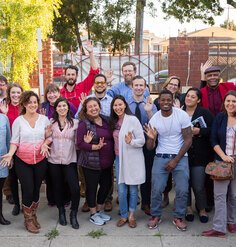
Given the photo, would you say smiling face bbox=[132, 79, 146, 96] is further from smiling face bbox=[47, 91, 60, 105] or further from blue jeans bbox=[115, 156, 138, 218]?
smiling face bbox=[47, 91, 60, 105]

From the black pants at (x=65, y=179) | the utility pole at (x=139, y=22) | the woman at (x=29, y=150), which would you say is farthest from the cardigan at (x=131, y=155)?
the utility pole at (x=139, y=22)

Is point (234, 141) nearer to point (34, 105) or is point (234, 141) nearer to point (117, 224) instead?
point (117, 224)

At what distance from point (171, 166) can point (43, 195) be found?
2.46m

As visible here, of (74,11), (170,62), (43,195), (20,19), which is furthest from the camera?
(74,11)

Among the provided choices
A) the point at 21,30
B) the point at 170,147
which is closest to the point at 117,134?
the point at 170,147

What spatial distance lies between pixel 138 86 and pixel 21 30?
431 centimetres

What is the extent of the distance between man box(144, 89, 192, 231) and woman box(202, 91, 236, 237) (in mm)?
364

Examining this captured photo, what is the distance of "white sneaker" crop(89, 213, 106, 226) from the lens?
482 centimetres

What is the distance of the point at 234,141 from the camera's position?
14.7ft

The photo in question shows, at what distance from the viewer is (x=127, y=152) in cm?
466

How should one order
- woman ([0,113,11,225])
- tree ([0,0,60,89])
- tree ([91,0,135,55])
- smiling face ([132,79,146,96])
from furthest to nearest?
tree ([91,0,135,55]), tree ([0,0,60,89]), smiling face ([132,79,146,96]), woman ([0,113,11,225])

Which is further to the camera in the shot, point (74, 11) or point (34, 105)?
point (74, 11)

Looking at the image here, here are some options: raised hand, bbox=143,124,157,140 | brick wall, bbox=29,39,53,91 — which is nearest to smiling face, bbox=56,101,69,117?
raised hand, bbox=143,124,157,140

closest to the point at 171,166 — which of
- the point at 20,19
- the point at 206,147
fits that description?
the point at 206,147
